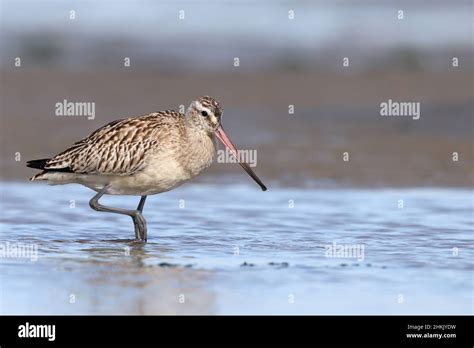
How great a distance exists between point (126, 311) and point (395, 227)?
4.37 meters

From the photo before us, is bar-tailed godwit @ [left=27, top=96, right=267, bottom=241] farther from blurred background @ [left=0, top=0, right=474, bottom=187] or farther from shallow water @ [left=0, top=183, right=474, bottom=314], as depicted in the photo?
blurred background @ [left=0, top=0, right=474, bottom=187]

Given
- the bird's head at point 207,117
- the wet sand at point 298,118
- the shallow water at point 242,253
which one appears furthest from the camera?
the wet sand at point 298,118

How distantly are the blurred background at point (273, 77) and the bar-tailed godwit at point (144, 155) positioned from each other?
3.90 metres

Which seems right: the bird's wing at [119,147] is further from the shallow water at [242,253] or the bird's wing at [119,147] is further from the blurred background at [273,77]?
the blurred background at [273,77]

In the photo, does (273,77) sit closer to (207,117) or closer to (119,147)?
(207,117)

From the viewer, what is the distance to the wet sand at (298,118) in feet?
51.1

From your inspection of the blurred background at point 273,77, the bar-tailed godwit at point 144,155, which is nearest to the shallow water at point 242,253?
the bar-tailed godwit at point 144,155

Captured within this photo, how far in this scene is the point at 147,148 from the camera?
10656 mm

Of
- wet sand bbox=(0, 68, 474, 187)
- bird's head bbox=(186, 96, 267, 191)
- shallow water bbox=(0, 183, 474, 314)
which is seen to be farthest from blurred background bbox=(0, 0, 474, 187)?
bird's head bbox=(186, 96, 267, 191)

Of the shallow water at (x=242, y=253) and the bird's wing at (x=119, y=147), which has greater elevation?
the bird's wing at (x=119, y=147)

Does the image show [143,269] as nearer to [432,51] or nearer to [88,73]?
[88,73]

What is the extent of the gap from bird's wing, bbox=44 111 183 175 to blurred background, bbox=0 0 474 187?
12.9 feet

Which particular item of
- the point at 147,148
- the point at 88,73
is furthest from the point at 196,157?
the point at 88,73

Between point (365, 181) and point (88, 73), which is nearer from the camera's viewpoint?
point (365, 181)
